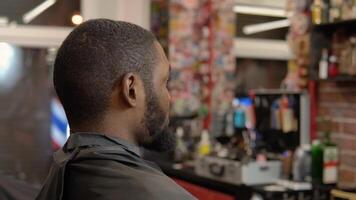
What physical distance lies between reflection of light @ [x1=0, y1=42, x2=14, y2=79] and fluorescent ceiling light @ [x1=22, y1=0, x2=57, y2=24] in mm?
243

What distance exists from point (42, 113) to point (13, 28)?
70 cm

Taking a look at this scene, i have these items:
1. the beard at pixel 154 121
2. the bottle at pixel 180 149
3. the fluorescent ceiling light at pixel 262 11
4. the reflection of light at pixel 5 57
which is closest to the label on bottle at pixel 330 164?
→ the bottle at pixel 180 149

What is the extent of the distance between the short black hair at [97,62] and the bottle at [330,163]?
91.7 inches

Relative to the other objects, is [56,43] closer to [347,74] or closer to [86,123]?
[347,74]

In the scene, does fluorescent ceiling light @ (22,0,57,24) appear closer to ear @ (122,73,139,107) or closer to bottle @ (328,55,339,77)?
bottle @ (328,55,339,77)

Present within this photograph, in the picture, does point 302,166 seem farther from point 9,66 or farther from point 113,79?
point 113,79

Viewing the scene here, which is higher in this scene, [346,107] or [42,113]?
[346,107]

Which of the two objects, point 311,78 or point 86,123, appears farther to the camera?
point 311,78

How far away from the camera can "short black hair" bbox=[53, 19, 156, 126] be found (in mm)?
1097

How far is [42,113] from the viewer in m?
4.17

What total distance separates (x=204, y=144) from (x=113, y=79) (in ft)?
10.1

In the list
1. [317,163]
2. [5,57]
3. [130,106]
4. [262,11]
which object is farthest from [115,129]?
[262,11]

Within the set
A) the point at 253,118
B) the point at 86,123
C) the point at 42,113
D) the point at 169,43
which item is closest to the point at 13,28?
Result: the point at 42,113

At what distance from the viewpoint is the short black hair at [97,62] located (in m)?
1.10
